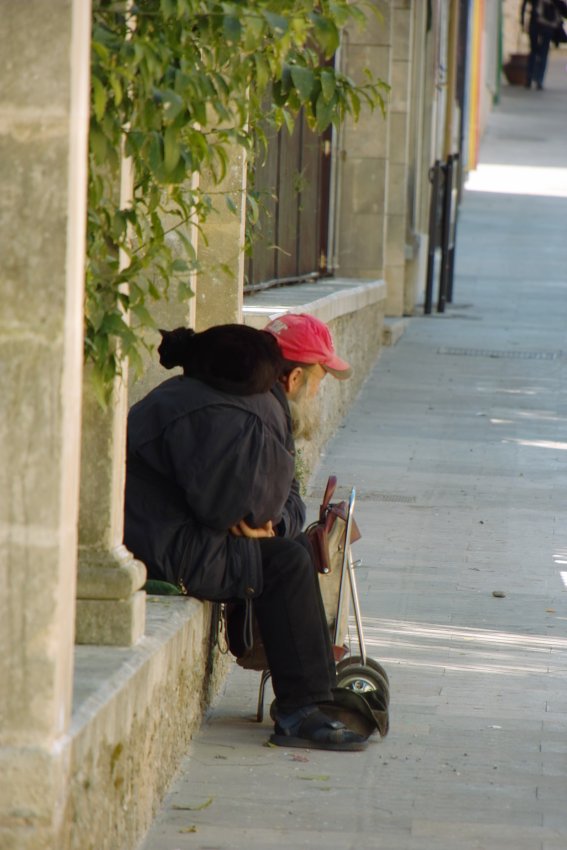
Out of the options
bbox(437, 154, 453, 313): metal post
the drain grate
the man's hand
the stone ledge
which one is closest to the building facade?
the man's hand

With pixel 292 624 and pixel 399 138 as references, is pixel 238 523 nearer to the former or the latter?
pixel 292 624

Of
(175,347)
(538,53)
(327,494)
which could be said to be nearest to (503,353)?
(327,494)

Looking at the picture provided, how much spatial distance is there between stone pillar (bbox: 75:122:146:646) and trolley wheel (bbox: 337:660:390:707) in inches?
44.3

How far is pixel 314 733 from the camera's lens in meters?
5.26

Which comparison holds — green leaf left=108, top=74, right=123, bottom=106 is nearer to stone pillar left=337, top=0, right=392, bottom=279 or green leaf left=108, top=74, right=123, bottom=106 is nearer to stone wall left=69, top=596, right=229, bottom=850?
stone wall left=69, top=596, right=229, bottom=850

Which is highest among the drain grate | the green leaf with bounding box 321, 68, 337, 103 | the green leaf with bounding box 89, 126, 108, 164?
the green leaf with bounding box 321, 68, 337, 103

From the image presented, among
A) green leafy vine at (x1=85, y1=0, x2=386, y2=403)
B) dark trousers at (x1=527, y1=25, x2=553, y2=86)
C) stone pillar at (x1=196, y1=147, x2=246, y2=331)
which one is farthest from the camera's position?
dark trousers at (x1=527, y1=25, x2=553, y2=86)

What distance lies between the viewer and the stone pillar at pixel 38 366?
3.34 meters

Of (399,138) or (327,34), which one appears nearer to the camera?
(327,34)

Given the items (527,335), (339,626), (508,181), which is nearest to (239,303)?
(339,626)

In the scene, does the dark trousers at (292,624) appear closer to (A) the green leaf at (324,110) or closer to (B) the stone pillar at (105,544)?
(B) the stone pillar at (105,544)

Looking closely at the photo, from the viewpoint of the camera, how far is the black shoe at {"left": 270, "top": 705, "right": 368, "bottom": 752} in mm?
5262

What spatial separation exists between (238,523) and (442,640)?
1.72 metres

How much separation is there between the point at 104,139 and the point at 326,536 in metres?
1.86
